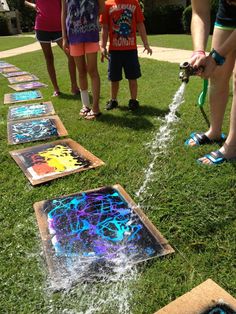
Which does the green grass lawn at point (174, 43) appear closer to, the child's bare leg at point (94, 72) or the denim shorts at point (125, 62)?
the denim shorts at point (125, 62)

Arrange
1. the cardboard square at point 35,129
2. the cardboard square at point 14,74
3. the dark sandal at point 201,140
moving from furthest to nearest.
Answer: the cardboard square at point 14,74
the cardboard square at point 35,129
the dark sandal at point 201,140

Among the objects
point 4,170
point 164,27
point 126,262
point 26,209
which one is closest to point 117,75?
point 4,170

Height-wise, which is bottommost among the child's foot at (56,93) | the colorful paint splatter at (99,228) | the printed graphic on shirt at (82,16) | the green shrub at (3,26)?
the green shrub at (3,26)

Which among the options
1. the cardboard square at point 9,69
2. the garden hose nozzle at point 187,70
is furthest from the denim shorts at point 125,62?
the cardboard square at point 9,69

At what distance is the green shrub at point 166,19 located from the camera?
20.7 metres

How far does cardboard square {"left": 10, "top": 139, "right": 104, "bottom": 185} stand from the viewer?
9.16 ft

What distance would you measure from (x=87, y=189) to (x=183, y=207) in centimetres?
71

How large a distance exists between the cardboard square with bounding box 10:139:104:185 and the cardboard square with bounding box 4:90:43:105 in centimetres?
199

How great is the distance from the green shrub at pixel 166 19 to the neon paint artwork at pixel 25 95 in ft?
55.6

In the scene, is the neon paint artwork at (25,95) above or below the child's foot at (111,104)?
below

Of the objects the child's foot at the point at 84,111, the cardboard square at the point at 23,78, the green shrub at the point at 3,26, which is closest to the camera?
the child's foot at the point at 84,111

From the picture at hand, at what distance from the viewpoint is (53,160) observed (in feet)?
9.89

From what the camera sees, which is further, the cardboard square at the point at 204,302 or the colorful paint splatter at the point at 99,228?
the colorful paint splatter at the point at 99,228

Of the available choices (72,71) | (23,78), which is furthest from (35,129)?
(23,78)
